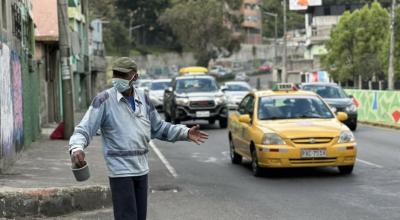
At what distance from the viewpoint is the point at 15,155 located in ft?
47.2

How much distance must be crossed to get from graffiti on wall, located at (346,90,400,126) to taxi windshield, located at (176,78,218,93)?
5894 millimetres

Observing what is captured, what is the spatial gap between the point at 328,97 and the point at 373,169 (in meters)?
10.6

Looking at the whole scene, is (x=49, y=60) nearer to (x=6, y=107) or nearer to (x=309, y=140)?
(x=6, y=107)

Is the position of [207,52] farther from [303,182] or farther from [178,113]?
[303,182]

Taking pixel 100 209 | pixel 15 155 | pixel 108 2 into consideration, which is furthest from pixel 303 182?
pixel 108 2

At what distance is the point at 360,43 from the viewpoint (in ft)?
180

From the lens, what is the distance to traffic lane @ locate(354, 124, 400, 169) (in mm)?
14794

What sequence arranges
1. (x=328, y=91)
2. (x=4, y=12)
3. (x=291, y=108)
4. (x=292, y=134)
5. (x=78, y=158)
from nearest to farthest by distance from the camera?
(x=78, y=158) < (x=292, y=134) < (x=291, y=108) < (x=4, y=12) < (x=328, y=91)

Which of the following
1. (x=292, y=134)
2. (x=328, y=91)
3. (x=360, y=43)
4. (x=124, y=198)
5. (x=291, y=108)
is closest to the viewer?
(x=124, y=198)

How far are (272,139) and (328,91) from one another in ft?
40.5

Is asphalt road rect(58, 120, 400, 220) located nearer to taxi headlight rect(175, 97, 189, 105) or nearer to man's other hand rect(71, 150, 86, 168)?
man's other hand rect(71, 150, 86, 168)

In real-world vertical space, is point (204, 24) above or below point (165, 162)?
above

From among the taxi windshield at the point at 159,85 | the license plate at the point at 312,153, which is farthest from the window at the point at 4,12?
the taxi windshield at the point at 159,85

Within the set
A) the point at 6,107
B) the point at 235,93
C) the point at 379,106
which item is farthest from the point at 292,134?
the point at 235,93
